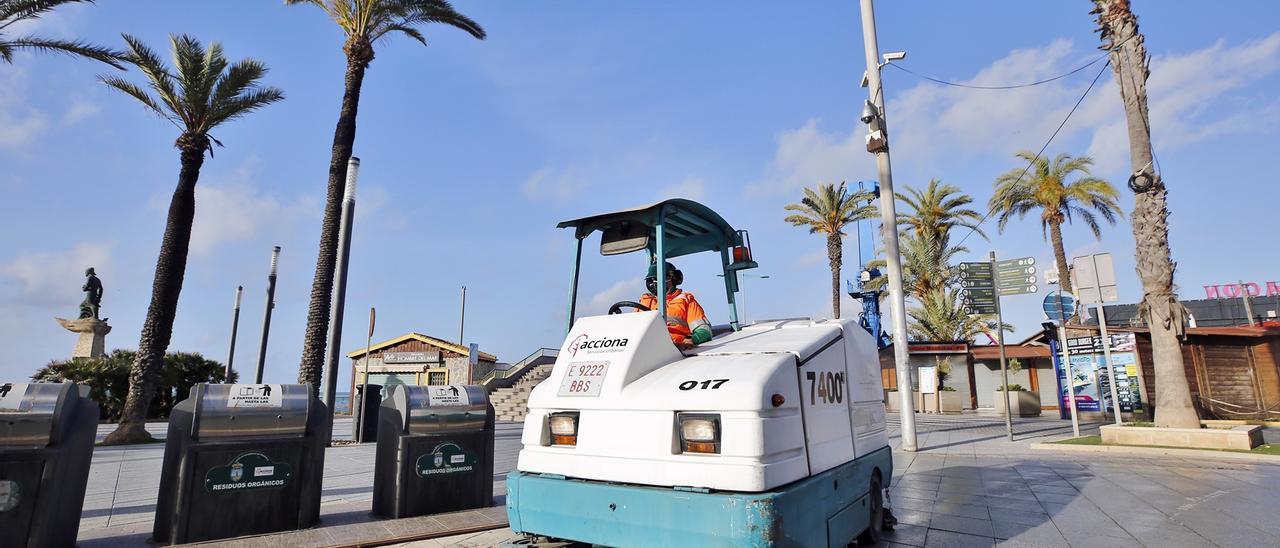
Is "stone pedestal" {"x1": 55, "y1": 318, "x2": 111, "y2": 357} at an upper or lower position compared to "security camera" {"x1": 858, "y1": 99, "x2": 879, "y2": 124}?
lower

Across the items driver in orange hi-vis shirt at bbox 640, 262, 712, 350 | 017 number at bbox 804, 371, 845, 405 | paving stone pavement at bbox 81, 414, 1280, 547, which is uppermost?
driver in orange hi-vis shirt at bbox 640, 262, 712, 350

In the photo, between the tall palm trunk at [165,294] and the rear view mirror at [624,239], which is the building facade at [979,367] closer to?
the rear view mirror at [624,239]

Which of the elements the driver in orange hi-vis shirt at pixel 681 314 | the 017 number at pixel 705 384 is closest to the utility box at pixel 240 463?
the driver in orange hi-vis shirt at pixel 681 314

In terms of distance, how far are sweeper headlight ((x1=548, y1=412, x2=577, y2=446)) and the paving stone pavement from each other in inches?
63.0

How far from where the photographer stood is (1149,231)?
11.8 meters

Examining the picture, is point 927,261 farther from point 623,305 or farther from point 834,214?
point 623,305

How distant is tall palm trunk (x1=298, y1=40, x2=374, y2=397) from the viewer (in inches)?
516

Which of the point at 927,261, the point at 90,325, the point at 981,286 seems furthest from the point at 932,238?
the point at 90,325

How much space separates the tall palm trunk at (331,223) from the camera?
43.0 ft

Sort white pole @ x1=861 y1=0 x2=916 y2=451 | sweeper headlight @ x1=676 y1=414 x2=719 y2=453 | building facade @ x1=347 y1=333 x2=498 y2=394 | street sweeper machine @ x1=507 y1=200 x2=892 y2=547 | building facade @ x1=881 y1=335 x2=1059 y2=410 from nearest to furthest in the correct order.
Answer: street sweeper machine @ x1=507 y1=200 x2=892 y2=547 < sweeper headlight @ x1=676 y1=414 x2=719 y2=453 < white pole @ x1=861 y1=0 x2=916 y2=451 < building facade @ x1=881 y1=335 x2=1059 y2=410 < building facade @ x1=347 y1=333 x2=498 y2=394

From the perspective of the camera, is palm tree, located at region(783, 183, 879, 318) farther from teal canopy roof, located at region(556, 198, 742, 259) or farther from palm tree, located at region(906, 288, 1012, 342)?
teal canopy roof, located at region(556, 198, 742, 259)

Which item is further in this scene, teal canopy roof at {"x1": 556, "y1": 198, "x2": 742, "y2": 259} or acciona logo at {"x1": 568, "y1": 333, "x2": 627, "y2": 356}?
teal canopy roof at {"x1": 556, "y1": 198, "x2": 742, "y2": 259}

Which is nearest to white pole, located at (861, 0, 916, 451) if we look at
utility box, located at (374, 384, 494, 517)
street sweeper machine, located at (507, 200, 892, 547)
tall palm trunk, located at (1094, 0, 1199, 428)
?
tall palm trunk, located at (1094, 0, 1199, 428)

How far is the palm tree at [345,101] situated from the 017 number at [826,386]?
39.5 ft
